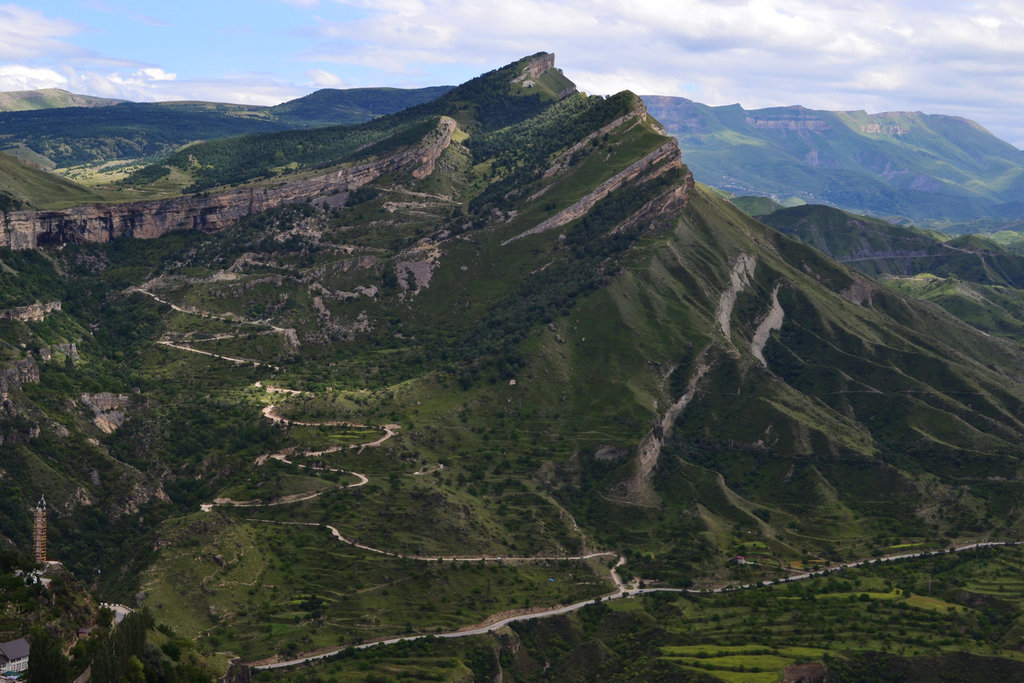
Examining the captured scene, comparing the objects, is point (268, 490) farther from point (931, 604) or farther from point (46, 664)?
point (931, 604)

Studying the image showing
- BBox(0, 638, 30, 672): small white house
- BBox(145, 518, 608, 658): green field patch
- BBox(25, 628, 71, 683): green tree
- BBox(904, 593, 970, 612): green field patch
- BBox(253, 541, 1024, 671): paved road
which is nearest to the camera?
BBox(25, 628, 71, 683): green tree

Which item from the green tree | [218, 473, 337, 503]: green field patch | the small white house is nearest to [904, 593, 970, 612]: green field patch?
[218, 473, 337, 503]: green field patch

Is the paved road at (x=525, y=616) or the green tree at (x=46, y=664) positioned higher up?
the green tree at (x=46, y=664)

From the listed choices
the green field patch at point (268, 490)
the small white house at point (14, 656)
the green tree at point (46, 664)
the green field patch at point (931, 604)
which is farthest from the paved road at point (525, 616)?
the green tree at point (46, 664)

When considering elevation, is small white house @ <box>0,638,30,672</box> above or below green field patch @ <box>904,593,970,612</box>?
above

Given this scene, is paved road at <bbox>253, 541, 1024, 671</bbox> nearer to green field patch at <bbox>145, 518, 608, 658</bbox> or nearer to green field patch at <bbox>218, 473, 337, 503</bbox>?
green field patch at <bbox>145, 518, 608, 658</bbox>

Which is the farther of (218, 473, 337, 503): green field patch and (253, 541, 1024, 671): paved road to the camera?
(218, 473, 337, 503): green field patch

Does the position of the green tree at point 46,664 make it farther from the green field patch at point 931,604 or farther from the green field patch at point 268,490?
the green field patch at point 931,604

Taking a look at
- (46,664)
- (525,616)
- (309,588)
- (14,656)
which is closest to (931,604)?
(525,616)
